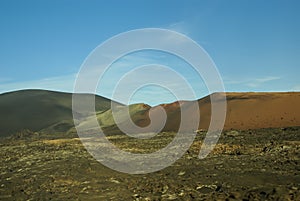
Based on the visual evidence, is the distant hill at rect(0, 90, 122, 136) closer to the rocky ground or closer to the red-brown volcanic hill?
the red-brown volcanic hill

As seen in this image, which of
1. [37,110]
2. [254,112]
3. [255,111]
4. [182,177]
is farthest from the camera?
[37,110]

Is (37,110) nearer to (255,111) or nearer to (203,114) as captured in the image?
(203,114)

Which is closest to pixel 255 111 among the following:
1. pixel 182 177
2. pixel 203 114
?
pixel 203 114

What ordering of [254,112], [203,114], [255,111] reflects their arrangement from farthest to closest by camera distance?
[203,114], [255,111], [254,112]

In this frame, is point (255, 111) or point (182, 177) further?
point (255, 111)

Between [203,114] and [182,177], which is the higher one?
[203,114]

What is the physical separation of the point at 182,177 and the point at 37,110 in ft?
218

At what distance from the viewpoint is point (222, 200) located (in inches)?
353

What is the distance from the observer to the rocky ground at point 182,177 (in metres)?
9.82

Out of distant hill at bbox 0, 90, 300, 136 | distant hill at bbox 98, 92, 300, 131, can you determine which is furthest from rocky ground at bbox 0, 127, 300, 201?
distant hill at bbox 0, 90, 300, 136

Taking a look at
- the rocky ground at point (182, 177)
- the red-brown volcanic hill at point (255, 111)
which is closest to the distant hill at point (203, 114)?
the red-brown volcanic hill at point (255, 111)

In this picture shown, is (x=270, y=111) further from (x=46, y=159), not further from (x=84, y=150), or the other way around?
(x=46, y=159)

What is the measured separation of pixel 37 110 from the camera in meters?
74.4

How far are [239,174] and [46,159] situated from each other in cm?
948
